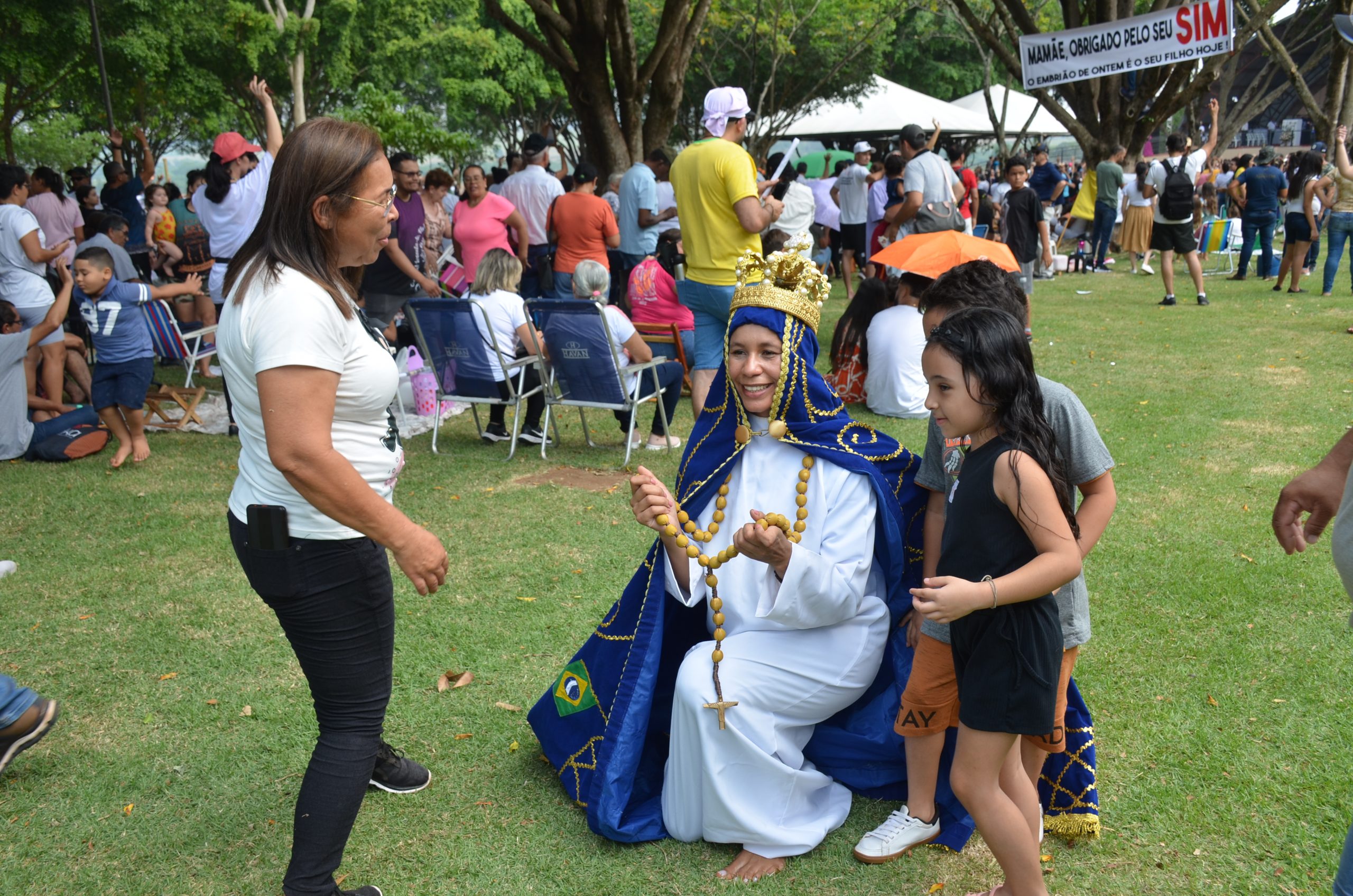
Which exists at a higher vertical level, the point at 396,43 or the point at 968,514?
the point at 396,43

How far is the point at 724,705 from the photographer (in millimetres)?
2787

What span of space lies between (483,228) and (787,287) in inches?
252

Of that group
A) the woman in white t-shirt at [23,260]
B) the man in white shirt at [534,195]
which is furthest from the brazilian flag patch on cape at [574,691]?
the man in white shirt at [534,195]

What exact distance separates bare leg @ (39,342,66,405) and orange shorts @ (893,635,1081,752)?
7951mm

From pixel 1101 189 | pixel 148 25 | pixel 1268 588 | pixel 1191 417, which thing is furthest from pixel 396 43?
pixel 1268 588

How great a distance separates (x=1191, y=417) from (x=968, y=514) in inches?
228

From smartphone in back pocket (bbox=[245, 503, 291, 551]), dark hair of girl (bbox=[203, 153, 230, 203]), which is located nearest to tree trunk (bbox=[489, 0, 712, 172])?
dark hair of girl (bbox=[203, 153, 230, 203])

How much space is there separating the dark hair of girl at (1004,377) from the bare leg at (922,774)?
0.88m

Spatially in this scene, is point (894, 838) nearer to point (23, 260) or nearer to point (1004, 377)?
point (1004, 377)

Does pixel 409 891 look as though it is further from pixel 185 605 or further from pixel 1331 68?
pixel 1331 68

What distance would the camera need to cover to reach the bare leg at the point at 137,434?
7.20 meters

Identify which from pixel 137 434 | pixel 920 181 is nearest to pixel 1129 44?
pixel 920 181

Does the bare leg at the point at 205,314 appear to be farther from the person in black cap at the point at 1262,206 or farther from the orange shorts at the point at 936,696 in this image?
the person in black cap at the point at 1262,206

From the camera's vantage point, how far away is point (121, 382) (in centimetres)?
703
